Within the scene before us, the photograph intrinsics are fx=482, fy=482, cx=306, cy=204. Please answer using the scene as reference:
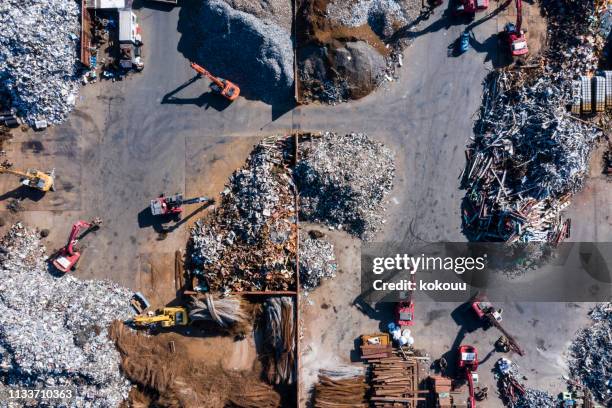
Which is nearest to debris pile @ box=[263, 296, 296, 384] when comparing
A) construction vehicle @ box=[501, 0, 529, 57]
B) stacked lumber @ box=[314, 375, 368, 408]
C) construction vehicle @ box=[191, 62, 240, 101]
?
stacked lumber @ box=[314, 375, 368, 408]

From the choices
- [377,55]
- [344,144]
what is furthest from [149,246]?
[377,55]

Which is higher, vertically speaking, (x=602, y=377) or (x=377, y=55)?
(x=377, y=55)

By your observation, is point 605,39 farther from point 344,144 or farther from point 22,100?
point 22,100

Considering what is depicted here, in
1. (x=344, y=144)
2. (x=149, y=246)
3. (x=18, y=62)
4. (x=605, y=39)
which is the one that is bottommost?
(x=149, y=246)

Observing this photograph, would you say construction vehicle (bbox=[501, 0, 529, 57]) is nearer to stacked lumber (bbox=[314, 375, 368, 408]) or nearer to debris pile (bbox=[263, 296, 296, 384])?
debris pile (bbox=[263, 296, 296, 384])

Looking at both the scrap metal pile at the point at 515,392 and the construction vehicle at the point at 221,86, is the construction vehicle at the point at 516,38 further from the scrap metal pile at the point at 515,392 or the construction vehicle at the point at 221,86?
the scrap metal pile at the point at 515,392

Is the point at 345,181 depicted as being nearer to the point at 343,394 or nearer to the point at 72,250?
the point at 343,394

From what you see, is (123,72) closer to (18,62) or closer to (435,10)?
(18,62)
